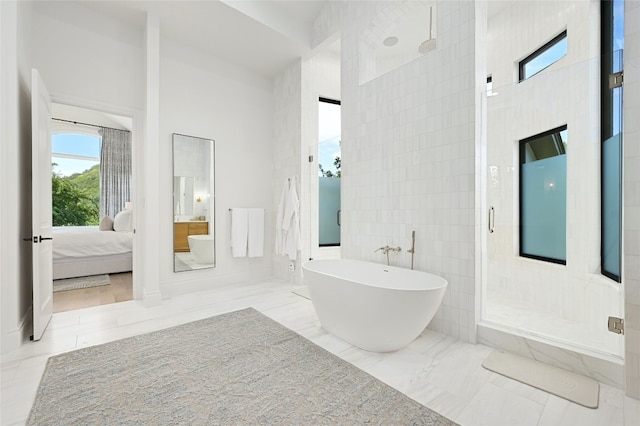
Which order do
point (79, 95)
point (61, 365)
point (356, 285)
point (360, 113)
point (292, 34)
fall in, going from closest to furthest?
point (61, 365) → point (356, 285) → point (79, 95) → point (360, 113) → point (292, 34)

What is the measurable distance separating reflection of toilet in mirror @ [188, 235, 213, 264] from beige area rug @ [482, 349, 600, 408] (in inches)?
125

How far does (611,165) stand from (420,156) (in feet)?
4.04

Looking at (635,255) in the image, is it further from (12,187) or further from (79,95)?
(79,95)

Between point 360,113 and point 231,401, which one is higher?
point 360,113

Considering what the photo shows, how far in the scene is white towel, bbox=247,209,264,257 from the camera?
13.4 feet

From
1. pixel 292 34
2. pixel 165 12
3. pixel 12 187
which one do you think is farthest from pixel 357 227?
pixel 165 12

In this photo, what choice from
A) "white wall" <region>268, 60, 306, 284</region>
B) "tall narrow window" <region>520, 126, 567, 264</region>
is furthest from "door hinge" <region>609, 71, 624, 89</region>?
"white wall" <region>268, 60, 306, 284</region>

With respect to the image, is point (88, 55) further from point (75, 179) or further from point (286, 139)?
point (75, 179)

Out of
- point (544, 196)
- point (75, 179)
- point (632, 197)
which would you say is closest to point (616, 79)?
point (632, 197)

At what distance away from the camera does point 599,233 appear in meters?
1.92

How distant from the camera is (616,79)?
1677 millimetres

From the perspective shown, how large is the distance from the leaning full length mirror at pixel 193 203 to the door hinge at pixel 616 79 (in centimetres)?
377

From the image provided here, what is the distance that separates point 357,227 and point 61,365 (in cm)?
259

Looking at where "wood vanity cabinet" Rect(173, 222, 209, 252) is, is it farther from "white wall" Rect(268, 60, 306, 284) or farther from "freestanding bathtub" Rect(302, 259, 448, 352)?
"freestanding bathtub" Rect(302, 259, 448, 352)
